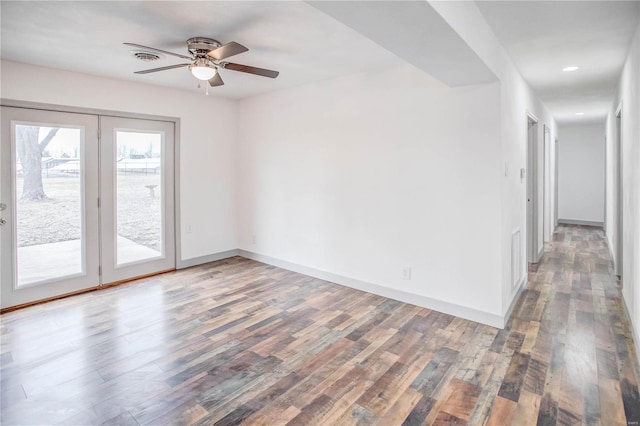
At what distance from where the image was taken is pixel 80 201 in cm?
427

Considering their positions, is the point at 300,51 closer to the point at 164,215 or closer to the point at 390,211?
the point at 390,211

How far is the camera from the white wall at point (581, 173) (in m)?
8.77

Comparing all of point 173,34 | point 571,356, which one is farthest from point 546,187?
point 173,34

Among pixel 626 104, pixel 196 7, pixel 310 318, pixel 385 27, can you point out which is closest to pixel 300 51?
pixel 196 7

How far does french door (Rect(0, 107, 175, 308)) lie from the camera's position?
12.5 feet

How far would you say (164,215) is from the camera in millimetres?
5074

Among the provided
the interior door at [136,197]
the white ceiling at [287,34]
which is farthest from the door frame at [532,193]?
the interior door at [136,197]

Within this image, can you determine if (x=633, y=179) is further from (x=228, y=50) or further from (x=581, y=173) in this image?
(x=581, y=173)

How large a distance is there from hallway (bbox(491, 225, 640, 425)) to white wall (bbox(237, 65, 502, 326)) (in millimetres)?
507

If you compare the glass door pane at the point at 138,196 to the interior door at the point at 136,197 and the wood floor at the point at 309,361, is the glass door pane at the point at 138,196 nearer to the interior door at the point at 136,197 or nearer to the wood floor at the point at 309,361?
the interior door at the point at 136,197

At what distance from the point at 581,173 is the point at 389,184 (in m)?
7.66

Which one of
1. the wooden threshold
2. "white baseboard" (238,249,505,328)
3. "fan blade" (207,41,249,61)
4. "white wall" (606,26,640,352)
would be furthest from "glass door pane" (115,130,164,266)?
"white wall" (606,26,640,352)

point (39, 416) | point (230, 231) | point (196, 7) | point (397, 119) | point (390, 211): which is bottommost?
point (39, 416)

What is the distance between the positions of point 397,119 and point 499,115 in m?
1.01
